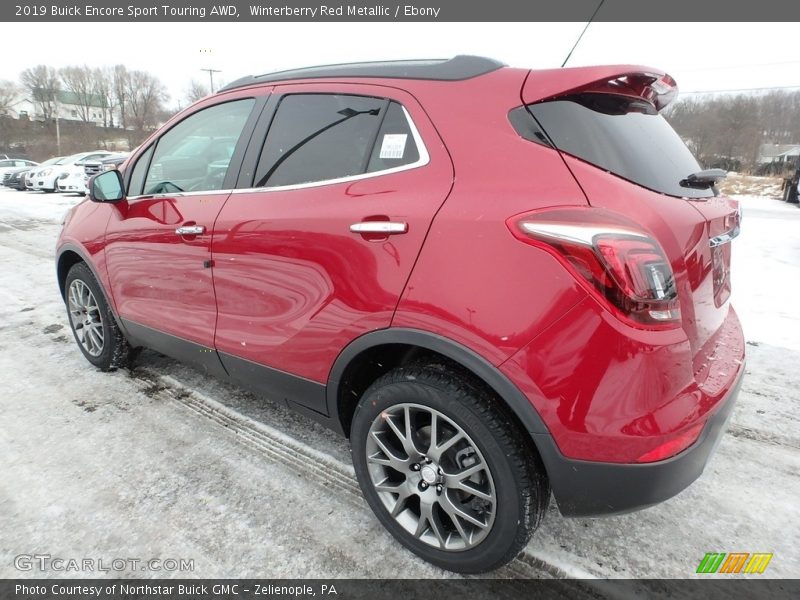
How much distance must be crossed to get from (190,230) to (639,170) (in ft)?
6.91

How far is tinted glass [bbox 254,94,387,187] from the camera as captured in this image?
2.03 m

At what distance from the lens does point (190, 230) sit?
259 cm

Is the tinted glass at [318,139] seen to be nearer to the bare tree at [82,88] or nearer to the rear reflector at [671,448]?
the rear reflector at [671,448]

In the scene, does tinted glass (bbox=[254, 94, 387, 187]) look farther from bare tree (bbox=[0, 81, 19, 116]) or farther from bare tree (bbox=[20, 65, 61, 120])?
bare tree (bbox=[20, 65, 61, 120])

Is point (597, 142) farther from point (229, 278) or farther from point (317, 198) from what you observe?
point (229, 278)

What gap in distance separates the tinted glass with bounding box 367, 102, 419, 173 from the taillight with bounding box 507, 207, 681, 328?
615 mm

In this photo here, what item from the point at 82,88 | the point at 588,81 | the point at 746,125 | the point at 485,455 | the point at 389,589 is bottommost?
the point at 389,589

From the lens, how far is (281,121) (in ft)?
7.79

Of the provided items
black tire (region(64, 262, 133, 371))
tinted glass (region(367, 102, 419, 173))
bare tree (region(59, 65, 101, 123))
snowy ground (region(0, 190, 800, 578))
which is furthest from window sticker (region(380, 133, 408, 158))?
bare tree (region(59, 65, 101, 123))

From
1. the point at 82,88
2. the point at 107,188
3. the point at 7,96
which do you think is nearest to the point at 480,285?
the point at 107,188

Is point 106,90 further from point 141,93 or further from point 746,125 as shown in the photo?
point 746,125

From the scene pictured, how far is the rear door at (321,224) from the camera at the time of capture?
181cm

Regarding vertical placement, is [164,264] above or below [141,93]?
below

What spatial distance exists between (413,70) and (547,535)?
1.99 m
